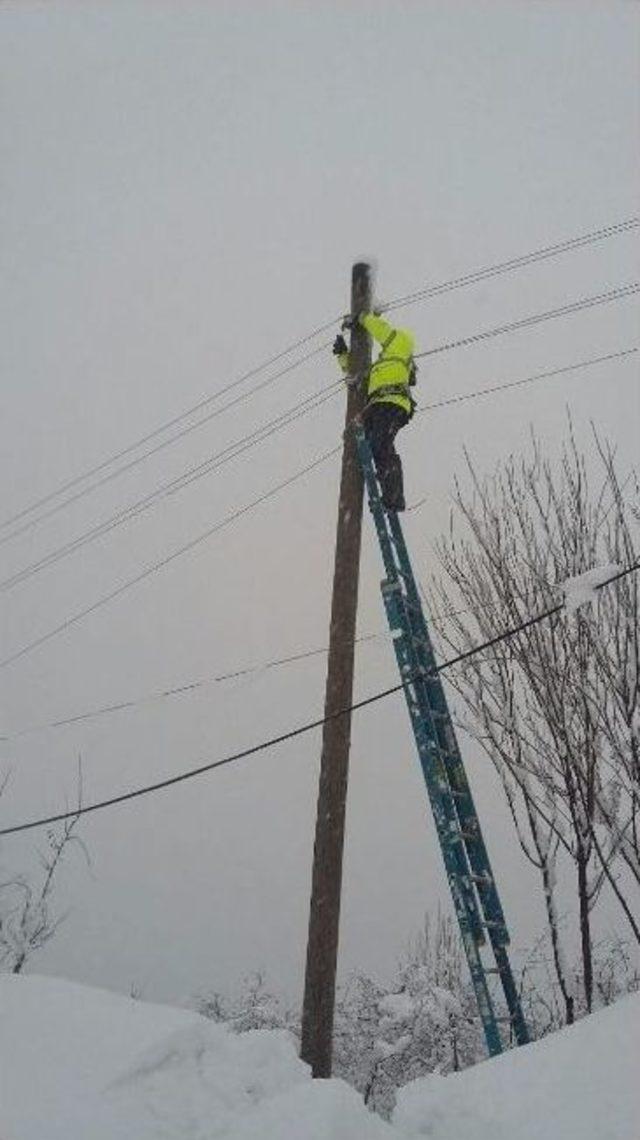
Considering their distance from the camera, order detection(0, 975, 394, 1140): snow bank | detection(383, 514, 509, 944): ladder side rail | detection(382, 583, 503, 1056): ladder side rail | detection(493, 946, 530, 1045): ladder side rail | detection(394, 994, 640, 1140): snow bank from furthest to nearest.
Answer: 1. detection(383, 514, 509, 944): ladder side rail
2. detection(493, 946, 530, 1045): ladder side rail
3. detection(382, 583, 503, 1056): ladder side rail
4. detection(394, 994, 640, 1140): snow bank
5. detection(0, 975, 394, 1140): snow bank

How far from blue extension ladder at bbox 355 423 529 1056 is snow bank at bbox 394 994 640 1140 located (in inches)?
78.6

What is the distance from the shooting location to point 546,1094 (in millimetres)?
3910

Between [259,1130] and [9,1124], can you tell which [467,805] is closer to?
[259,1130]

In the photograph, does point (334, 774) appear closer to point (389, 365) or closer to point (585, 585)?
point (585, 585)

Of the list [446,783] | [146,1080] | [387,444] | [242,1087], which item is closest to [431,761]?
[446,783]

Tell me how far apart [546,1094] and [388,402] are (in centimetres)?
524

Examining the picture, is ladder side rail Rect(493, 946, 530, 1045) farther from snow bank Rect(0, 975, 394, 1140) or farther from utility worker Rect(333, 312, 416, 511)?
Answer: utility worker Rect(333, 312, 416, 511)

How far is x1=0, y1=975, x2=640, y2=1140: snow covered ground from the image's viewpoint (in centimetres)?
344

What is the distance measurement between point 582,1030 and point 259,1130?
191 centimetres

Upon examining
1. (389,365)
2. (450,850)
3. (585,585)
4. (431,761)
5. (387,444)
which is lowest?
(450,850)

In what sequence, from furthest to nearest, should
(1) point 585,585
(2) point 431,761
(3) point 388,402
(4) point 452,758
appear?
(3) point 388,402, (4) point 452,758, (2) point 431,761, (1) point 585,585

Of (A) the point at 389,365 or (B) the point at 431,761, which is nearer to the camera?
(B) the point at 431,761

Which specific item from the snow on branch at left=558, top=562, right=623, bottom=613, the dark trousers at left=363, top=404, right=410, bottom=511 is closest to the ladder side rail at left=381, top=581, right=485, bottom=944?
the dark trousers at left=363, top=404, right=410, bottom=511

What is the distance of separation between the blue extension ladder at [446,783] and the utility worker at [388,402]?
16cm
